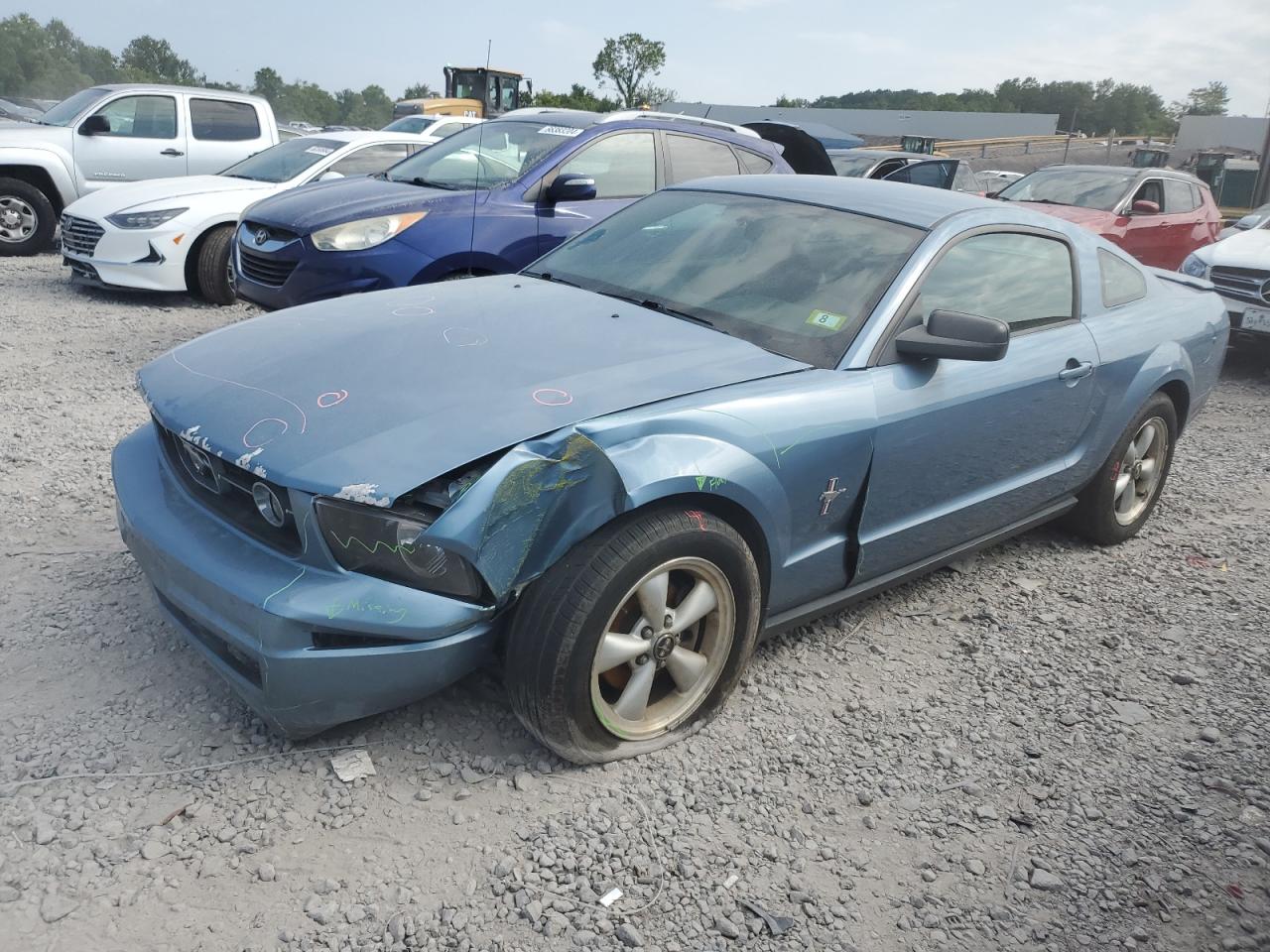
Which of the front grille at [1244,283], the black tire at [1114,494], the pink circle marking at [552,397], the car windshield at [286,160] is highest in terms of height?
the car windshield at [286,160]

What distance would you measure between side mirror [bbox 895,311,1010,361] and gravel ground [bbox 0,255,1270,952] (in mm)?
1121

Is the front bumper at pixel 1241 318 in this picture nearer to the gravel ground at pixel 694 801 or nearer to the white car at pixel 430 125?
the gravel ground at pixel 694 801

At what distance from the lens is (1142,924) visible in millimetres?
2410

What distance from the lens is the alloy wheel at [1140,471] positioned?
4.52 meters

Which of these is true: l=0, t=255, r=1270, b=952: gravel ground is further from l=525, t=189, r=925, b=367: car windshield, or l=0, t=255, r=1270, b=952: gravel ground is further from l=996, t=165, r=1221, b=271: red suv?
l=996, t=165, r=1221, b=271: red suv

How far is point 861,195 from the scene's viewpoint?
3.83m

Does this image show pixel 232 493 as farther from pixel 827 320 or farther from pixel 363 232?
pixel 363 232

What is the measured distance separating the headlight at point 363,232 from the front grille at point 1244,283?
6590mm

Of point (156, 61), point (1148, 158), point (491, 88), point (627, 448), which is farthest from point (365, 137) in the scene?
point (156, 61)

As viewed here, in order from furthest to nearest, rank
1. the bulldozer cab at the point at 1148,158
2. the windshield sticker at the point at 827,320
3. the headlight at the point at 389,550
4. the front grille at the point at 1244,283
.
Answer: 1. the bulldozer cab at the point at 1148,158
2. the front grille at the point at 1244,283
3. the windshield sticker at the point at 827,320
4. the headlight at the point at 389,550

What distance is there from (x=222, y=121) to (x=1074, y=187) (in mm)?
9272

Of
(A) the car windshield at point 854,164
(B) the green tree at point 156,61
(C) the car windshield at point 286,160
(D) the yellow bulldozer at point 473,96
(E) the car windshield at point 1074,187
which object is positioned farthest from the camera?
(B) the green tree at point 156,61

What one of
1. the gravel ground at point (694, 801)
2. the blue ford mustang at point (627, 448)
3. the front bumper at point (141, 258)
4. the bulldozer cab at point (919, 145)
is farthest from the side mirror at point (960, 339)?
the bulldozer cab at point (919, 145)

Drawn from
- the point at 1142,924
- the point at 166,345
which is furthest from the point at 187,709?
the point at 166,345
